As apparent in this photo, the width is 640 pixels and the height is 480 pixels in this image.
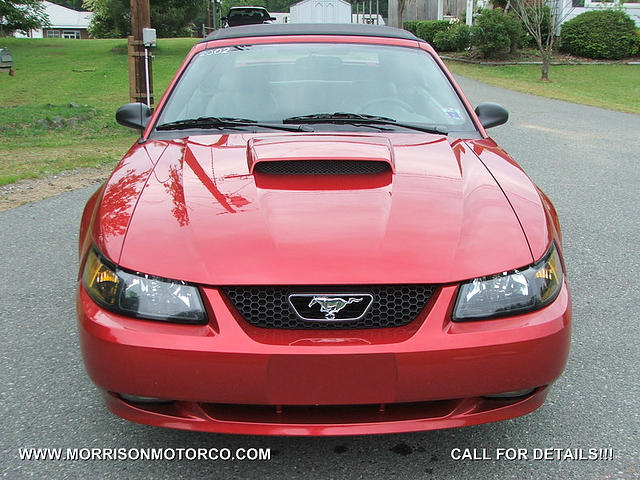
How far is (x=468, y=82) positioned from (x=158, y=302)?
1993 centimetres

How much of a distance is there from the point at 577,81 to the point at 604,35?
732 centimetres

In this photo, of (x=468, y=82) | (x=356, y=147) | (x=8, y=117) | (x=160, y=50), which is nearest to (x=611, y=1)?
(x=468, y=82)

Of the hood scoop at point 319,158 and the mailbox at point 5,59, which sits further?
the mailbox at point 5,59

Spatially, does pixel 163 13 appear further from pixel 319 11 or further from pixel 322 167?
pixel 322 167

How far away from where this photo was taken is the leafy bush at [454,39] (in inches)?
1185

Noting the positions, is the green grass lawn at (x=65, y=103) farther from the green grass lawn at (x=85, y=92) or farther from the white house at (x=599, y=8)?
the white house at (x=599, y=8)

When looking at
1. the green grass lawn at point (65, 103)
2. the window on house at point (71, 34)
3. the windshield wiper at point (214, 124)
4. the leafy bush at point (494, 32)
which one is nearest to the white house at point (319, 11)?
the green grass lawn at point (65, 103)

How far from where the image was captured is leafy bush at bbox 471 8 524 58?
27.6 metres

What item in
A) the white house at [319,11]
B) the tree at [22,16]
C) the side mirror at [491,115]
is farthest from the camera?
the white house at [319,11]

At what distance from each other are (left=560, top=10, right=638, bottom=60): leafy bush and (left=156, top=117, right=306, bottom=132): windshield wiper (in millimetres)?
28392

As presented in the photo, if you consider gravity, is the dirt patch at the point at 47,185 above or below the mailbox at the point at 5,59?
below

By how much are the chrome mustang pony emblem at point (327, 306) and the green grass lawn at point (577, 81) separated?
14.2 metres

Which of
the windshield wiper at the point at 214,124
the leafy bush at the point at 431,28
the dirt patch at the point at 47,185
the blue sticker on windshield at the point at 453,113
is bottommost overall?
the dirt patch at the point at 47,185

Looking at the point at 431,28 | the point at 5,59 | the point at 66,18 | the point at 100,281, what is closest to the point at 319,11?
the point at 431,28
